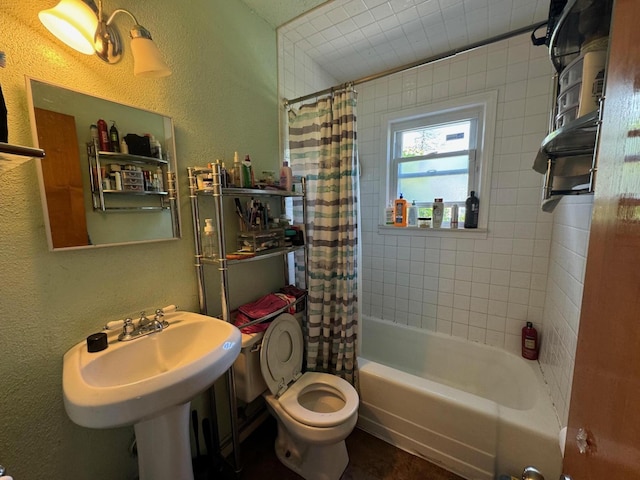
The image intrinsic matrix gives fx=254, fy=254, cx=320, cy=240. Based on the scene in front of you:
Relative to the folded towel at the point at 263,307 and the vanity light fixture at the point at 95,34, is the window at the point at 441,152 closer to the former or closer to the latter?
the folded towel at the point at 263,307

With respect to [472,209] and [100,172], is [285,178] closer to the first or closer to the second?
[100,172]

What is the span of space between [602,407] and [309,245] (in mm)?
1357

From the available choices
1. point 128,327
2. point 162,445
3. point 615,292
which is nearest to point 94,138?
point 128,327

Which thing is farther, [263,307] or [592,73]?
[263,307]

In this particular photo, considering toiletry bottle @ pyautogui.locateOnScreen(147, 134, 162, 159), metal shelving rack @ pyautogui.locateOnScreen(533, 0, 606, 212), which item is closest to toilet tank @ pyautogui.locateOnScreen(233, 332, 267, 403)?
toiletry bottle @ pyautogui.locateOnScreen(147, 134, 162, 159)

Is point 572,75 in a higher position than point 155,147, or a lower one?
higher

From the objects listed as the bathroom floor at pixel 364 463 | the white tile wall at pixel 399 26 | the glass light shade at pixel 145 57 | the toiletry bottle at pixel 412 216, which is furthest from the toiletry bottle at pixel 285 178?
the bathroom floor at pixel 364 463

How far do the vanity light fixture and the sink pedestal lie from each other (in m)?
1.22

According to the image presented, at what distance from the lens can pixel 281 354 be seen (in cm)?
146

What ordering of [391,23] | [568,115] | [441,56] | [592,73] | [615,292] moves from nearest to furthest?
[615,292], [592,73], [568,115], [441,56], [391,23]

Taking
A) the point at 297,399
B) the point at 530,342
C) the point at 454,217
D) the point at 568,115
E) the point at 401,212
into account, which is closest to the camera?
the point at 568,115

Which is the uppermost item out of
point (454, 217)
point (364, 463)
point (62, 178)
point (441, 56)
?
point (441, 56)

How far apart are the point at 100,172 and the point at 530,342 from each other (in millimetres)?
2541

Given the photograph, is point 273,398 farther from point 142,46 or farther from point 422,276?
point 142,46
